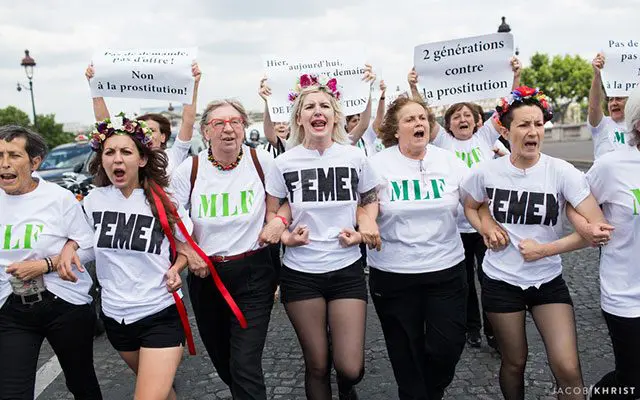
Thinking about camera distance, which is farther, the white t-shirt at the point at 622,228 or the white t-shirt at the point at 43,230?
→ the white t-shirt at the point at 43,230

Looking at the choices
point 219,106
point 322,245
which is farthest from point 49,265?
point 322,245

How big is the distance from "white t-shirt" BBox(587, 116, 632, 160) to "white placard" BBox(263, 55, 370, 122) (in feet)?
7.20

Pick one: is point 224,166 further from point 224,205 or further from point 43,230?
point 43,230

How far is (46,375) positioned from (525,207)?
4120 mm

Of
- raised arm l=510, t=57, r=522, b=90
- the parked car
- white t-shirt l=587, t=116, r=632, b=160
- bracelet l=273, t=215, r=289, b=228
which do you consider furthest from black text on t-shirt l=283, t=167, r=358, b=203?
the parked car

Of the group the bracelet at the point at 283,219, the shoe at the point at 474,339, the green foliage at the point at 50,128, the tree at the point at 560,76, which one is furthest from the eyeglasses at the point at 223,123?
the tree at the point at 560,76

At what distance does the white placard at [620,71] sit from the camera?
4844mm

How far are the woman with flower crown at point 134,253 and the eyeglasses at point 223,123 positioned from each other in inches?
16.5

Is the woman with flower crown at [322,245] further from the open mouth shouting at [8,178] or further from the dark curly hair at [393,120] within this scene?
the open mouth shouting at [8,178]

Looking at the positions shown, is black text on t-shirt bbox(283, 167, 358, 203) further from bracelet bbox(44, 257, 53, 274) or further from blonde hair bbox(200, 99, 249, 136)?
bracelet bbox(44, 257, 53, 274)

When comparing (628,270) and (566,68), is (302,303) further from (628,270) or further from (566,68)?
(566,68)

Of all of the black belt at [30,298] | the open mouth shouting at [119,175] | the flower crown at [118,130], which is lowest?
the black belt at [30,298]

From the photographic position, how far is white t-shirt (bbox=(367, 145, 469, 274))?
3.68 m

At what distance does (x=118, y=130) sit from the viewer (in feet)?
11.3
